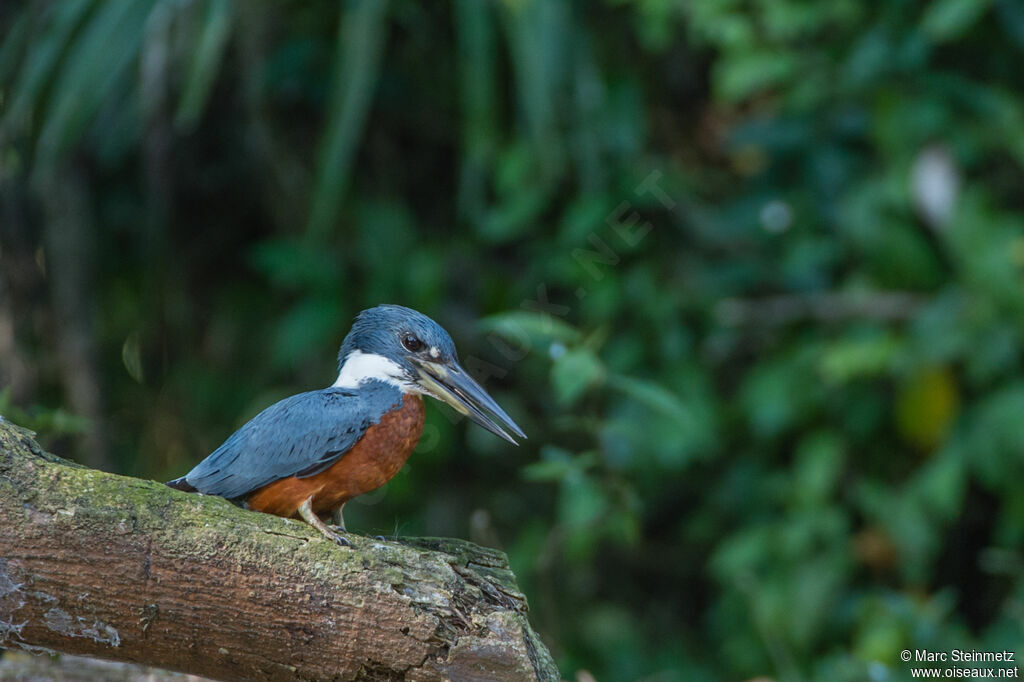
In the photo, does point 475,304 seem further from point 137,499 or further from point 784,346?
point 137,499

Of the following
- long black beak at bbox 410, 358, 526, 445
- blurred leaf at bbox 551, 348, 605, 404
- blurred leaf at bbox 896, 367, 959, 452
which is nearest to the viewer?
long black beak at bbox 410, 358, 526, 445

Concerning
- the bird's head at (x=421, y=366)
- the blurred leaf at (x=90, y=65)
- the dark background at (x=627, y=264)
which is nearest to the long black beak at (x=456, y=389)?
the bird's head at (x=421, y=366)

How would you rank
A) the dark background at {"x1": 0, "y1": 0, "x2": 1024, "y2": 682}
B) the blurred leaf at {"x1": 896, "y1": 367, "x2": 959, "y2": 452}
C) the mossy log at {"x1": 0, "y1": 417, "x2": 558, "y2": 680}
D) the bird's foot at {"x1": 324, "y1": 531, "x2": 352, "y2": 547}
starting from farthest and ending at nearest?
the blurred leaf at {"x1": 896, "y1": 367, "x2": 959, "y2": 452} → the dark background at {"x1": 0, "y1": 0, "x2": 1024, "y2": 682} → the bird's foot at {"x1": 324, "y1": 531, "x2": 352, "y2": 547} → the mossy log at {"x1": 0, "y1": 417, "x2": 558, "y2": 680}

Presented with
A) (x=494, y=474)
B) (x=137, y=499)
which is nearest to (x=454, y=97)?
(x=494, y=474)

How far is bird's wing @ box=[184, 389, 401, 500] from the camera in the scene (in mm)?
2082

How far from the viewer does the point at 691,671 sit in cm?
502

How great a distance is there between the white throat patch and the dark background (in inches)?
80.7

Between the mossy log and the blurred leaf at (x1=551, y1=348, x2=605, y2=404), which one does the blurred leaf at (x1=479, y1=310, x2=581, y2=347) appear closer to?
the blurred leaf at (x1=551, y1=348, x2=605, y2=404)

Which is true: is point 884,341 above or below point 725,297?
below

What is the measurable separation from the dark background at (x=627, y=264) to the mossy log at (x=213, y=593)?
7.62ft

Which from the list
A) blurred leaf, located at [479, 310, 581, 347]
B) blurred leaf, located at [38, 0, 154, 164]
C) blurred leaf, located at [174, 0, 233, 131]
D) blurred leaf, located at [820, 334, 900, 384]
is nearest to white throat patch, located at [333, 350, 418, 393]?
blurred leaf, located at [479, 310, 581, 347]

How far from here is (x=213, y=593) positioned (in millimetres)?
1885

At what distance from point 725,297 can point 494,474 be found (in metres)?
1.46

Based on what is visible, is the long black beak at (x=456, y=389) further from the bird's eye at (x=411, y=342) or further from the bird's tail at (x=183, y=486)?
the bird's tail at (x=183, y=486)
